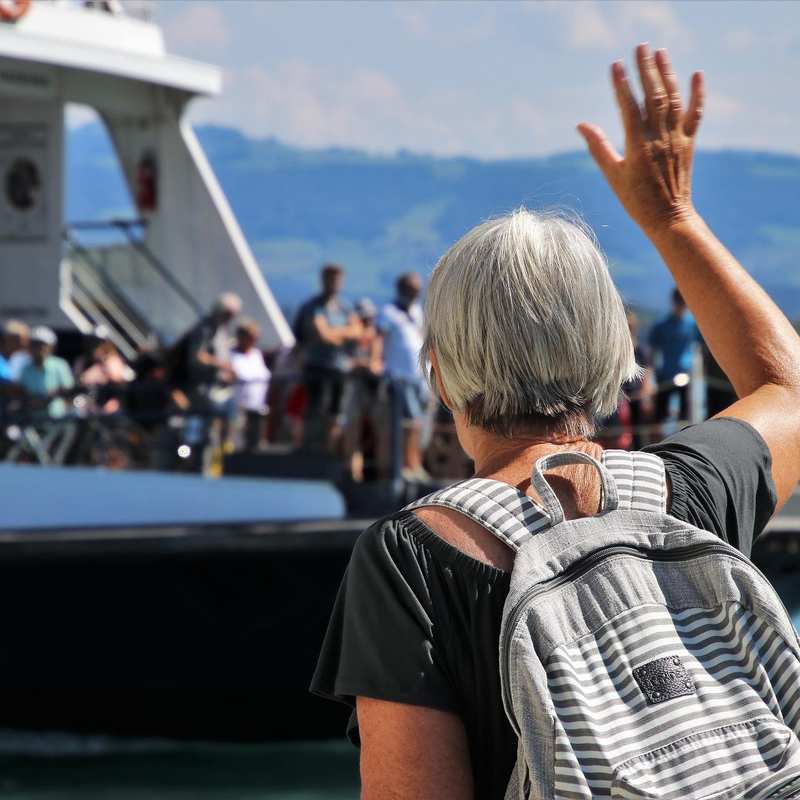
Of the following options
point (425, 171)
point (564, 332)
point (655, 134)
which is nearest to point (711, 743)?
point (564, 332)

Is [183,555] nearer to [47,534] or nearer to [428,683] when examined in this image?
[47,534]

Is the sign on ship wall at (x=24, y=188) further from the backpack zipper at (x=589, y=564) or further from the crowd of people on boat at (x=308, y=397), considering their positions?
the backpack zipper at (x=589, y=564)

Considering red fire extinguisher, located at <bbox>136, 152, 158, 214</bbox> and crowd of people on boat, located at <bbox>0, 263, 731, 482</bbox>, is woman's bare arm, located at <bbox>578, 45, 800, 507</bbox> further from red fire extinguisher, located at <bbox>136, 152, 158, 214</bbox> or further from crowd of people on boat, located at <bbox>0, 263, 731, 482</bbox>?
red fire extinguisher, located at <bbox>136, 152, 158, 214</bbox>

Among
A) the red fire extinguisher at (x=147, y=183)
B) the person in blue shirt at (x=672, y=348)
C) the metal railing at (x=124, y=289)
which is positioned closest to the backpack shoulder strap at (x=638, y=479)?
the person in blue shirt at (x=672, y=348)

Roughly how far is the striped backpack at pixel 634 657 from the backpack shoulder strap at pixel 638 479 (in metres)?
0.02

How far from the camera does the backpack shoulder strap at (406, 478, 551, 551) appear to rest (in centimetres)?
146

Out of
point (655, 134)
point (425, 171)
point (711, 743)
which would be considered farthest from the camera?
point (425, 171)

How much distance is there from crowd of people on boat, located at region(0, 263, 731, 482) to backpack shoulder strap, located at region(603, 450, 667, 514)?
6155 millimetres

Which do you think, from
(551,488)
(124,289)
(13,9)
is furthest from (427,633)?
(124,289)

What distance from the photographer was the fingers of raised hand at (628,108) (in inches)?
71.1

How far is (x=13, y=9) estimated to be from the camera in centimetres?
1049

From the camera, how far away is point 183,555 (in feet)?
24.1

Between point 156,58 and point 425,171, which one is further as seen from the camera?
point 425,171

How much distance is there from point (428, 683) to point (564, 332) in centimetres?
38
